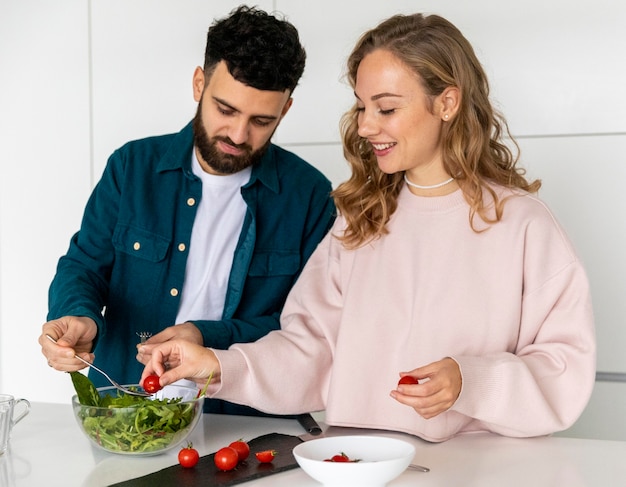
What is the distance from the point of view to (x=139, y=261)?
244cm

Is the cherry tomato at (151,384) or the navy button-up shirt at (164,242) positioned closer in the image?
the cherry tomato at (151,384)

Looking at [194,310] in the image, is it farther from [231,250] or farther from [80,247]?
[80,247]

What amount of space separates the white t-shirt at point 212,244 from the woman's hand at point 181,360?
1.61 ft

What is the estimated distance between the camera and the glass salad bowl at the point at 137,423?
168 centimetres

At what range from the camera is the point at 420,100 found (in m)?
2.00

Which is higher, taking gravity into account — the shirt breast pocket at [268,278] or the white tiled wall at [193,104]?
the white tiled wall at [193,104]

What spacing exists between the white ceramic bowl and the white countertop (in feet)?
0.18

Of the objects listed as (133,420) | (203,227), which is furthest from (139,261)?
(133,420)

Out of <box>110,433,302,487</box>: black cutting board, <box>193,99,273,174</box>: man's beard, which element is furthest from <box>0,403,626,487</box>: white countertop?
<box>193,99,273,174</box>: man's beard

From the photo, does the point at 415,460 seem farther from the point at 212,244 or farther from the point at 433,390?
the point at 212,244

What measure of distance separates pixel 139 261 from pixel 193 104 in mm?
1117

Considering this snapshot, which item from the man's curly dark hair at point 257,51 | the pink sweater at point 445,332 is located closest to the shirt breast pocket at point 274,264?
the pink sweater at point 445,332

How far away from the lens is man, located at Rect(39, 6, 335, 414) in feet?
7.62

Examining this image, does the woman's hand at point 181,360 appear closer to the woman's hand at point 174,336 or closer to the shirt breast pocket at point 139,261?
the woman's hand at point 174,336
